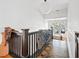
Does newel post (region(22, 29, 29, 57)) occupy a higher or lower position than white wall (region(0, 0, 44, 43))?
lower

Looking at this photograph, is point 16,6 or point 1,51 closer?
point 1,51

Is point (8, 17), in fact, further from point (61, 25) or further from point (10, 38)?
point (61, 25)

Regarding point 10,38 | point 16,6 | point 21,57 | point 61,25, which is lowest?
point 21,57

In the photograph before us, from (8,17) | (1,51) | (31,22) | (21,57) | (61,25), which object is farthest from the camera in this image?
(61,25)

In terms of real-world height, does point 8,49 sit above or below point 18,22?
below

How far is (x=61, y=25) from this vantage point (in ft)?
25.9

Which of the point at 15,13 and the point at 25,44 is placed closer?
the point at 25,44

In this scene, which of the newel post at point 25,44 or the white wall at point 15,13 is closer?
the newel post at point 25,44

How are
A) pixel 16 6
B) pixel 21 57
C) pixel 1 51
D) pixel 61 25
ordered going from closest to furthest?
1. pixel 21 57
2. pixel 1 51
3. pixel 16 6
4. pixel 61 25

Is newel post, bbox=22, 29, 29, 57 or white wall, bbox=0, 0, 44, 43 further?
white wall, bbox=0, 0, 44, 43

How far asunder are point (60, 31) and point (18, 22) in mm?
5122

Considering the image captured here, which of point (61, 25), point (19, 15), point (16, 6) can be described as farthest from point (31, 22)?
point (61, 25)

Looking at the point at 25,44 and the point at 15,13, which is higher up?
the point at 15,13

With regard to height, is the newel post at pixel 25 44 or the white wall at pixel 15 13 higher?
the white wall at pixel 15 13
